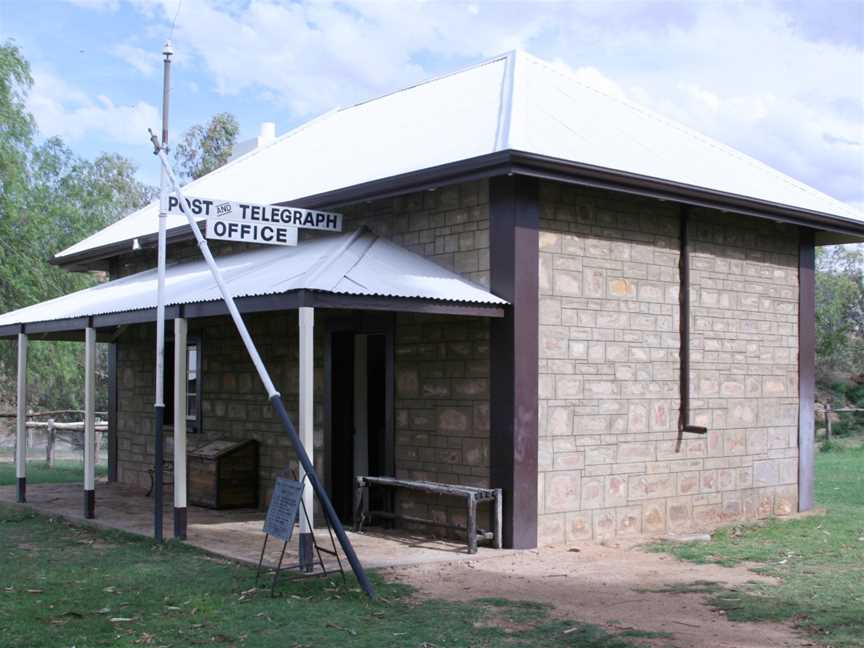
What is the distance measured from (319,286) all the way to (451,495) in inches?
100

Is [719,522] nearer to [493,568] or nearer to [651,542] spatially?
[651,542]

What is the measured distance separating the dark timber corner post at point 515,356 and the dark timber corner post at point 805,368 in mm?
4567

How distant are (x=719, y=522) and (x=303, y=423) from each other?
5426mm

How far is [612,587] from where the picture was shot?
8.07 m

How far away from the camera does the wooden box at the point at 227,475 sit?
1246 cm

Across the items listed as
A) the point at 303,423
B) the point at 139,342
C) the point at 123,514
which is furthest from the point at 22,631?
the point at 139,342

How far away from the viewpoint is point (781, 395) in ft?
40.9

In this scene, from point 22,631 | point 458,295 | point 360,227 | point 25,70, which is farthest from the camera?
point 25,70

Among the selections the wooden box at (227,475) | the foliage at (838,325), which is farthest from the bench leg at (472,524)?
the foliage at (838,325)

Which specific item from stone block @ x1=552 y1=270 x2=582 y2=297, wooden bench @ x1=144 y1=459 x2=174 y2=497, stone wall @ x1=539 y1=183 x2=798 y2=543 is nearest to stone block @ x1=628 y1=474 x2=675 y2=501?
stone wall @ x1=539 y1=183 x2=798 y2=543

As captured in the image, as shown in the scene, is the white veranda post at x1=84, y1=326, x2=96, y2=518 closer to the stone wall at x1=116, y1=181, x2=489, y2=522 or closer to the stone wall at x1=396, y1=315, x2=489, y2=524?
the stone wall at x1=116, y1=181, x2=489, y2=522

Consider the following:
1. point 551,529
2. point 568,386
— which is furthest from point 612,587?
point 568,386

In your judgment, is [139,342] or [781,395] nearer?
[781,395]

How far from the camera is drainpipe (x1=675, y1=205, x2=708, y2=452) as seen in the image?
11.1 m
